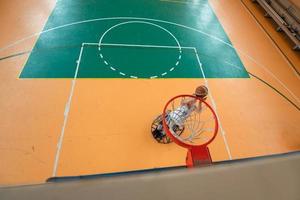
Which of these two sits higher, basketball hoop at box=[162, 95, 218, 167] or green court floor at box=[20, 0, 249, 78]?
green court floor at box=[20, 0, 249, 78]

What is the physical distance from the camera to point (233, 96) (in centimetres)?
425

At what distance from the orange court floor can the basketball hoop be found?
30 cm

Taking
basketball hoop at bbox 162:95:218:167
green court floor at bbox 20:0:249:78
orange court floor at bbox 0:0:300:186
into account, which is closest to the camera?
basketball hoop at bbox 162:95:218:167

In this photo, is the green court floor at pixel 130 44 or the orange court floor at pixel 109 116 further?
the green court floor at pixel 130 44

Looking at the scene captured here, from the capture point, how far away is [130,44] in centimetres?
476

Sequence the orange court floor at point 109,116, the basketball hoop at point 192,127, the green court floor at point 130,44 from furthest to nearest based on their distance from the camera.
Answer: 1. the green court floor at point 130,44
2. the orange court floor at point 109,116
3. the basketball hoop at point 192,127

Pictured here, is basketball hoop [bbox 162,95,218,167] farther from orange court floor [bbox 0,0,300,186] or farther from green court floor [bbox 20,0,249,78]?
green court floor [bbox 20,0,249,78]

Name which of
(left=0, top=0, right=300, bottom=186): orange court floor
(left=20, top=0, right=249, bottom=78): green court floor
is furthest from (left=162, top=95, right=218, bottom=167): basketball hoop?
(left=20, top=0, right=249, bottom=78): green court floor

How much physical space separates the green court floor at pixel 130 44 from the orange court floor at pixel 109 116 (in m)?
0.23

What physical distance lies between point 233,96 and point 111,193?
12.7 ft

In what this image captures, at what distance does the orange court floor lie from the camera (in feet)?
9.88

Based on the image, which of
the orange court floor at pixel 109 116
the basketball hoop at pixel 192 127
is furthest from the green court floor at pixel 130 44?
the basketball hoop at pixel 192 127

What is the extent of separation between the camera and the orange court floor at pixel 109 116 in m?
3.01

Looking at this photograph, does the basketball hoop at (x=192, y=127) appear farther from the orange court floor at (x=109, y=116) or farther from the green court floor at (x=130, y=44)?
the green court floor at (x=130, y=44)
